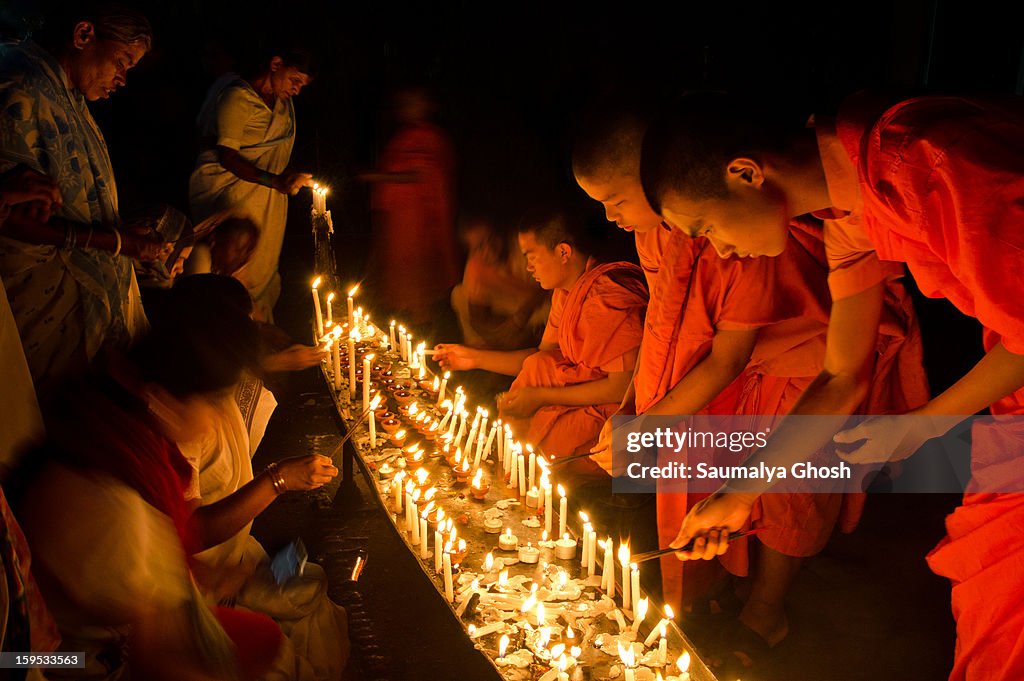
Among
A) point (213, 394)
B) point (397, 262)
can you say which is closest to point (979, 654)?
point (213, 394)

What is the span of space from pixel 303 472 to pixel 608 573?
3.50ft

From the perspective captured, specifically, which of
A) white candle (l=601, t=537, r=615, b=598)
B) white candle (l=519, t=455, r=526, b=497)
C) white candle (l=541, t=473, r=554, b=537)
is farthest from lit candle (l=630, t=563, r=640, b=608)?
white candle (l=519, t=455, r=526, b=497)

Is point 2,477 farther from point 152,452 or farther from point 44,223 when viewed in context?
point 44,223

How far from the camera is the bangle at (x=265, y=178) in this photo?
5930 millimetres

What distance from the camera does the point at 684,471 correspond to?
10.8 ft

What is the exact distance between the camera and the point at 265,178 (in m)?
5.97

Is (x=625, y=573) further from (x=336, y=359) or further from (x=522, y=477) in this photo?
(x=336, y=359)

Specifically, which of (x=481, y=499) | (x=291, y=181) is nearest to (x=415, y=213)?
(x=291, y=181)

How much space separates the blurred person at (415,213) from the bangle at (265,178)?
88cm

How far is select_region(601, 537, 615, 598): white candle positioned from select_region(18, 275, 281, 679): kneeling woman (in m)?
1.05

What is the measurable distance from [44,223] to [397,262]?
4.23 m

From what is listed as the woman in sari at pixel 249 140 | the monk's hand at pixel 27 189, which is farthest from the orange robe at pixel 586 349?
the woman in sari at pixel 249 140
